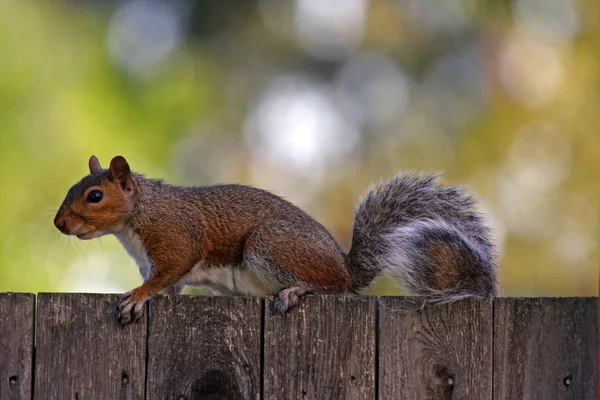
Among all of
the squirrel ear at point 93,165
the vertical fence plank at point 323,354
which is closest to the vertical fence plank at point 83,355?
the vertical fence plank at point 323,354

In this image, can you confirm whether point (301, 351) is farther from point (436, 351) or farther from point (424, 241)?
point (424, 241)

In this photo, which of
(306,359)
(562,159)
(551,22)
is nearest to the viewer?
(306,359)

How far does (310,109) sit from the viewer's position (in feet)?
30.0

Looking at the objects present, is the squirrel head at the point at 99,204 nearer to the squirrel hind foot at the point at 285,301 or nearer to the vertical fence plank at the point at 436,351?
the squirrel hind foot at the point at 285,301

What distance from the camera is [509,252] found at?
23.4 feet

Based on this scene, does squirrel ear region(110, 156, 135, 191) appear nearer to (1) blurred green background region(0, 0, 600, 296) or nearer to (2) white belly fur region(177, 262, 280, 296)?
(2) white belly fur region(177, 262, 280, 296)

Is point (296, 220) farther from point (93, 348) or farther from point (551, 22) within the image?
point (551, 22)

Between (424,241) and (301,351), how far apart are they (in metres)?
0.46

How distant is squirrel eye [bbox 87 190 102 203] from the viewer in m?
3.01

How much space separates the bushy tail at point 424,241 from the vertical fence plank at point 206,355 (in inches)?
16.4

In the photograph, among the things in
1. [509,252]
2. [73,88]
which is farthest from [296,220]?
[73,88]

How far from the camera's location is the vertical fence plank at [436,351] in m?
2.29

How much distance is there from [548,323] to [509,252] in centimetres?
490

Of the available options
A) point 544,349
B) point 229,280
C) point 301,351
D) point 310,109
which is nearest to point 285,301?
point 301,351
